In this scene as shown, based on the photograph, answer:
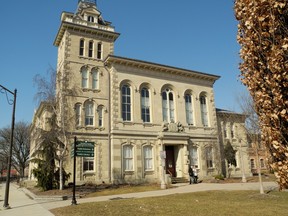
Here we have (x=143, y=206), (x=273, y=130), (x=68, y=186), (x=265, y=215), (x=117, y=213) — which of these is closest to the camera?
(x=273, y=130)

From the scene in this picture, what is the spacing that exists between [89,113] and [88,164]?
16.5 ft

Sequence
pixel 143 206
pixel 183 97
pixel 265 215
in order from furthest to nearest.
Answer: pixel 183 97 → pixel 143 206 → pixel 265 215

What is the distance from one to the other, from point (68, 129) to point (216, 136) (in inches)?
704

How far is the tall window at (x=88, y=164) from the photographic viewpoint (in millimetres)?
24750

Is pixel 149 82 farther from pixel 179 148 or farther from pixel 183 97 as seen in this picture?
pixel 179 148

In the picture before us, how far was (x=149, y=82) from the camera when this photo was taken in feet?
96.2

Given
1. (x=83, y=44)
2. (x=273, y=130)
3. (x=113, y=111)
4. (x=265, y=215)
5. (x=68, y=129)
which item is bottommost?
(x=265, y=215)

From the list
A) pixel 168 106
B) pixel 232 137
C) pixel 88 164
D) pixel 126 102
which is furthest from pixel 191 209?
pixel 232 137

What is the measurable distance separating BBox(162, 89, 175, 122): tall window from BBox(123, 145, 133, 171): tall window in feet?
18.7

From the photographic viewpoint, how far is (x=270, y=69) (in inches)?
198

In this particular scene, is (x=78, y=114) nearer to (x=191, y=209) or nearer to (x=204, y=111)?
(x=204, y=111)

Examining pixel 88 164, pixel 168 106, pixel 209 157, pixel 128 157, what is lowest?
pixel 88 164

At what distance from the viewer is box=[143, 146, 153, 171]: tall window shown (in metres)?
27.2

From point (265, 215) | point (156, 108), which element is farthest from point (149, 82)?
point (265, 215)
